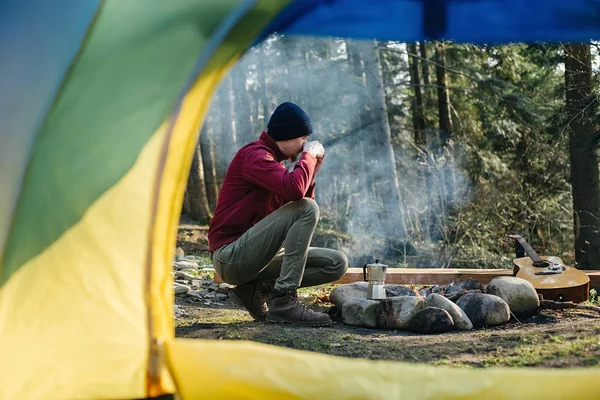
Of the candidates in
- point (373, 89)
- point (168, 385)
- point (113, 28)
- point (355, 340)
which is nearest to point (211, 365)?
point (168, 385)

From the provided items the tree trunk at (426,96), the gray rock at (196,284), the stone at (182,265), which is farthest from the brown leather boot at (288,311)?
the tree trunk at (426,96)

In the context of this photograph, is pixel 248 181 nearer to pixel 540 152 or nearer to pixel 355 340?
pixel 355 340

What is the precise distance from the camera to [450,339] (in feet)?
12.3

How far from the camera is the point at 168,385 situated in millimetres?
2562

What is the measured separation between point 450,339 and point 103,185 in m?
2.07

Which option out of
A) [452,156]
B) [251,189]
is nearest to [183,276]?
[251,189]

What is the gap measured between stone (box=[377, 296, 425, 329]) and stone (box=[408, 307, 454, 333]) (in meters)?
0.07

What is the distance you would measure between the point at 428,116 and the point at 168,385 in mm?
10608

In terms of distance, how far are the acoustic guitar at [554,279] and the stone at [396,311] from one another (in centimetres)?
104

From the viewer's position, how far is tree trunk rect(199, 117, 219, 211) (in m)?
13.3

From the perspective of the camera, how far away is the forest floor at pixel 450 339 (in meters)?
3.22

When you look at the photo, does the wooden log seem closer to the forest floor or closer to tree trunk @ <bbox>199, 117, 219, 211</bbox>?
the forest floor

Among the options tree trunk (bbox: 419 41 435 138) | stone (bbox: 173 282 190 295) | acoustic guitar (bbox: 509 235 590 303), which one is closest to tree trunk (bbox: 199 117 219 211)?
tree trunk (bbox: 419 41 435 138)

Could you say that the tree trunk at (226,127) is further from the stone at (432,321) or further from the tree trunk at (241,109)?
the stone at (432,321)
